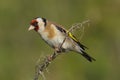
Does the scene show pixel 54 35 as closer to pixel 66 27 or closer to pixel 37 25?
pixel 37 25

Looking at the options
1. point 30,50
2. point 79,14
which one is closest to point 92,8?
point 79,14

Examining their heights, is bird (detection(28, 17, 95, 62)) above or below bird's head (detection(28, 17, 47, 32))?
below

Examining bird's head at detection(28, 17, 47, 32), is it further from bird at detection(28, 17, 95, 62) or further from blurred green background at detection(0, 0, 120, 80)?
blurred green background at detection(0, 0, 120, 80)

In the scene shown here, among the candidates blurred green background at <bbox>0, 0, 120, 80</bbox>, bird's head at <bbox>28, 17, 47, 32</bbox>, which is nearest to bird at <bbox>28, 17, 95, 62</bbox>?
bird's head at <bbox>28, 17, 47, 32</bbox>

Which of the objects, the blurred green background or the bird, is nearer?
the bird

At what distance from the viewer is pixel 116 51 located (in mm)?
10453

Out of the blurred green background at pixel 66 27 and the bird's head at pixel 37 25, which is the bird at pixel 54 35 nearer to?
the bird's head at pixel 37 25

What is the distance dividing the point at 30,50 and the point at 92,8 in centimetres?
178

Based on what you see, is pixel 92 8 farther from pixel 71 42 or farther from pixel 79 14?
pixel 71 42

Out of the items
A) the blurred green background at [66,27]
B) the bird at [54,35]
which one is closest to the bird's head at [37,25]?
the bird at [54,35]

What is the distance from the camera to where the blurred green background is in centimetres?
1018

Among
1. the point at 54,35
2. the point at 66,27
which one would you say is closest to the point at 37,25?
the point at 54,35

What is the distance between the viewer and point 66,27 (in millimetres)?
11102

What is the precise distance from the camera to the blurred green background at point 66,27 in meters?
10.2
